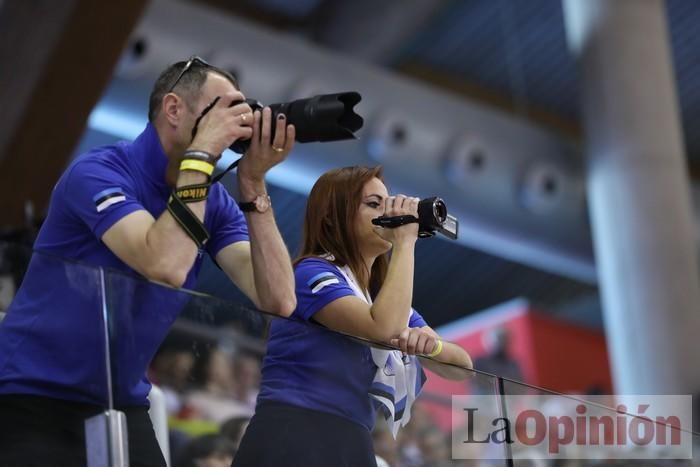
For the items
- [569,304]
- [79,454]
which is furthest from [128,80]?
[569,304]

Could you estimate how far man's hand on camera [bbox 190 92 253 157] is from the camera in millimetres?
1497

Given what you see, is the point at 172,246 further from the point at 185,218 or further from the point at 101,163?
the point at 101,163

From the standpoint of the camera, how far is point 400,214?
172 centimetres

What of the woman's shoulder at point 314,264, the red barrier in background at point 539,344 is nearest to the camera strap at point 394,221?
the woman's shoulder at point 314,264

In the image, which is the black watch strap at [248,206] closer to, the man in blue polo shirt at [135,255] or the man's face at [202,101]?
the man in blue polo shirt at [135,255]

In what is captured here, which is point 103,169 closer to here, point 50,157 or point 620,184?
point 50,157

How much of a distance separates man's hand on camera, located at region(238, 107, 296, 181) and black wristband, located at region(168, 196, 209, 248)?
168 mm

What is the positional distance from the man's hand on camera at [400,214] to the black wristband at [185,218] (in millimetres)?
383

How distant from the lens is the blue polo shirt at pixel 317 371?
1482mm

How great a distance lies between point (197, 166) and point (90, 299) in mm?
287

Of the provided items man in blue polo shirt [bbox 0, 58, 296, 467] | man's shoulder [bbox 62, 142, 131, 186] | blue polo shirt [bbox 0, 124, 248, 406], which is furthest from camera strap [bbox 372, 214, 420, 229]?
man's shoulder [bbox 62, 142, 131, 186]

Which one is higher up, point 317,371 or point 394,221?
point 394,221

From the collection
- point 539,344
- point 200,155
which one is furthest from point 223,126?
point 539,344

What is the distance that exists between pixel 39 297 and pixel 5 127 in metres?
3.01
